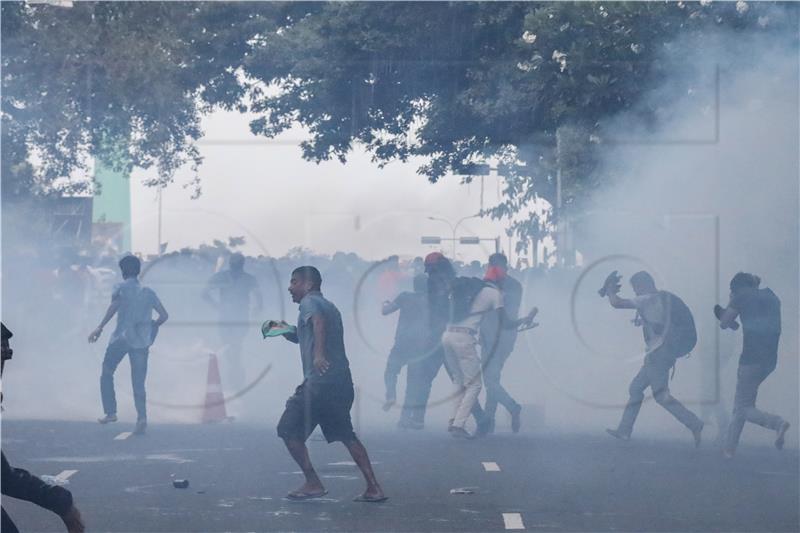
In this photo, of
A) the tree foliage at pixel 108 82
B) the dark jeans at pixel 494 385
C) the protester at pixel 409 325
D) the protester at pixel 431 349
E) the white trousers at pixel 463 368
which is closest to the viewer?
the white trousers at pixel 463 368

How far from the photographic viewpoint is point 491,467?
11.1m

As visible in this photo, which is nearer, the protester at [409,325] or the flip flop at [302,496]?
→ the flip flop at [302,496]

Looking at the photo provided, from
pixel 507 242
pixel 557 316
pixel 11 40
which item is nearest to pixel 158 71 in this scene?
pixel 11 40

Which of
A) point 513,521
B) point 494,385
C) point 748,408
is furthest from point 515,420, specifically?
point 513,521

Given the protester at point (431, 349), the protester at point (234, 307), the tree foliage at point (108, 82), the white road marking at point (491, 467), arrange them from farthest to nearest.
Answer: the tree foliage at point (108, 82)
the protester at point (234, 307)
the protester at point (431, 349)
the white road marking at point (491, 467)

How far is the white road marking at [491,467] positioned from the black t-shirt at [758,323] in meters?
2.23

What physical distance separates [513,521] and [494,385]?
17.2 feet

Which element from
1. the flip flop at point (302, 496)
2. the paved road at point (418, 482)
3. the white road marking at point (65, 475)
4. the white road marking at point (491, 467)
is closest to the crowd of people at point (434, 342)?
the flip flop at point (302, 496)

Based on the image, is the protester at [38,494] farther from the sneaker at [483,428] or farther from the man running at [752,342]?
the sneaker at [483,428]

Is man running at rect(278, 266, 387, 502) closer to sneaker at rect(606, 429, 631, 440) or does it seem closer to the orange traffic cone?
sneaker at rect(606, 429, 631, 440)

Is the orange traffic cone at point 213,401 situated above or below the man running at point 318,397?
below

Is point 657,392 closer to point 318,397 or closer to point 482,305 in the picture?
point 482,305

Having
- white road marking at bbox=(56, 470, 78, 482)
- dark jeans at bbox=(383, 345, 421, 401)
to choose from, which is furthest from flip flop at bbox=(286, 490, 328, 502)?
dark jeans at bbox=(383, 345, 421, 401)

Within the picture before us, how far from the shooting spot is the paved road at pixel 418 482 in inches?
340
